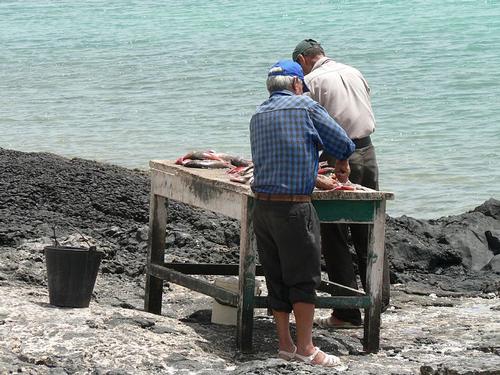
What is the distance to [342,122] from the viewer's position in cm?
917

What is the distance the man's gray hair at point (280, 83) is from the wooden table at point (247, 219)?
0.64 m

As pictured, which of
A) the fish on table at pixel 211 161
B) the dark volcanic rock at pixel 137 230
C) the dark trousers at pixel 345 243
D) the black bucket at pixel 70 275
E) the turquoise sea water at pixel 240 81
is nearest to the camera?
the black bucket at pixel 70 275

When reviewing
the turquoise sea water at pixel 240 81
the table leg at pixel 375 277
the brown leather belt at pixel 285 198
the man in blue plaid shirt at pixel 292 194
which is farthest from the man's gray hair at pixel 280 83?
the turquoise sea water at pixel 240 81

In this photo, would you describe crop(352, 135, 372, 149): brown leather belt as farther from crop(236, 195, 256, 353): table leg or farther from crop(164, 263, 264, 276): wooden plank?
crop(236, 195, 256, 353): table leg

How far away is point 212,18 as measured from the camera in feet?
136

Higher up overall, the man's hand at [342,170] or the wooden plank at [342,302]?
the man's hand at [342,170]

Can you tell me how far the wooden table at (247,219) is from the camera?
809cm

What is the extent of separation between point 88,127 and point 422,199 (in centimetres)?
838

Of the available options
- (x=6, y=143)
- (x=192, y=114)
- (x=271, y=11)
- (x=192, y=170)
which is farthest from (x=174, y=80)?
(x=192, y=170)

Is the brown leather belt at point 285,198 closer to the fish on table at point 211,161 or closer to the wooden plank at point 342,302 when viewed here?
the wooden plank at point 342,302

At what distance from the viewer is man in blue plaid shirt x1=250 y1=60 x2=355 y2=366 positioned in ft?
25.4

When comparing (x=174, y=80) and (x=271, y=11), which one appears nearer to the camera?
(x=174, y=80)

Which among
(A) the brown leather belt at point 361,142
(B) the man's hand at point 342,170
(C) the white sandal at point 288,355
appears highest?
(A) the brown leather belt at point 361,142

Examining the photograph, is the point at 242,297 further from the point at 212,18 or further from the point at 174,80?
the point at 212,18
